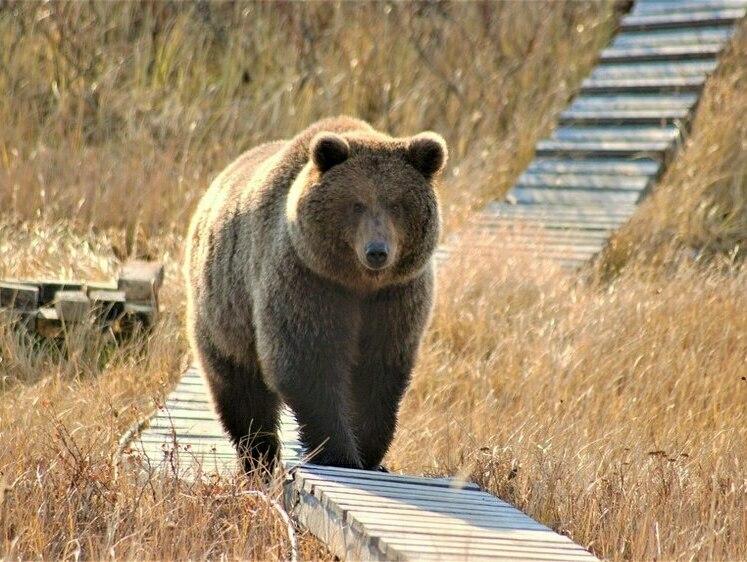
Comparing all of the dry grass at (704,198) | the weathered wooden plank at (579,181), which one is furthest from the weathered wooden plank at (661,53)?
the weathered wooden plank at (579,181)

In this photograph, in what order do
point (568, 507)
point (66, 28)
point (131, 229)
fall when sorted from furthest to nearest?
point (66, 28) → point (131, 229) → point (568, 507)

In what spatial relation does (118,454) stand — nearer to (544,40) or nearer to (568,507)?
(568,507)

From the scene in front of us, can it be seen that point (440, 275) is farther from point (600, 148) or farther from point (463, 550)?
point (463, 550)

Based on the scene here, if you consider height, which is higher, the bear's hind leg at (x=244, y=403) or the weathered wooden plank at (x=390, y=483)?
the bear's hind leg at (x=244, y=403)

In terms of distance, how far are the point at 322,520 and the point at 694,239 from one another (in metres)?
6.46

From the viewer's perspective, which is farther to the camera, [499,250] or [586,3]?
[586,3]

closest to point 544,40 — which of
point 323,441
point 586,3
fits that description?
point 586,3

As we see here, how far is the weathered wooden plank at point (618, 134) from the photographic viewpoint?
1105 cm

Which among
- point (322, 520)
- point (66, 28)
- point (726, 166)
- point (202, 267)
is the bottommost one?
point (322, 520)

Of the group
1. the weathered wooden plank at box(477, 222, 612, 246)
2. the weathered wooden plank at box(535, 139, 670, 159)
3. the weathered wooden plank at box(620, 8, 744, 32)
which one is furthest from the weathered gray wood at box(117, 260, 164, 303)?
the weathered wooden plank at box(620, 8, 744, 32)

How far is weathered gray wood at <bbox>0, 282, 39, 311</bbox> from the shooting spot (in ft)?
24.7

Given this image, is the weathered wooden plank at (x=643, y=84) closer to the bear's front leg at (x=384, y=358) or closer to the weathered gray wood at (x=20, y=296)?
the weathered gray wood at (x=20, y=296)

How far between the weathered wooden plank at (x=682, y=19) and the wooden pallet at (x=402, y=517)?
8553mm

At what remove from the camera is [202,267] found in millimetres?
5684
